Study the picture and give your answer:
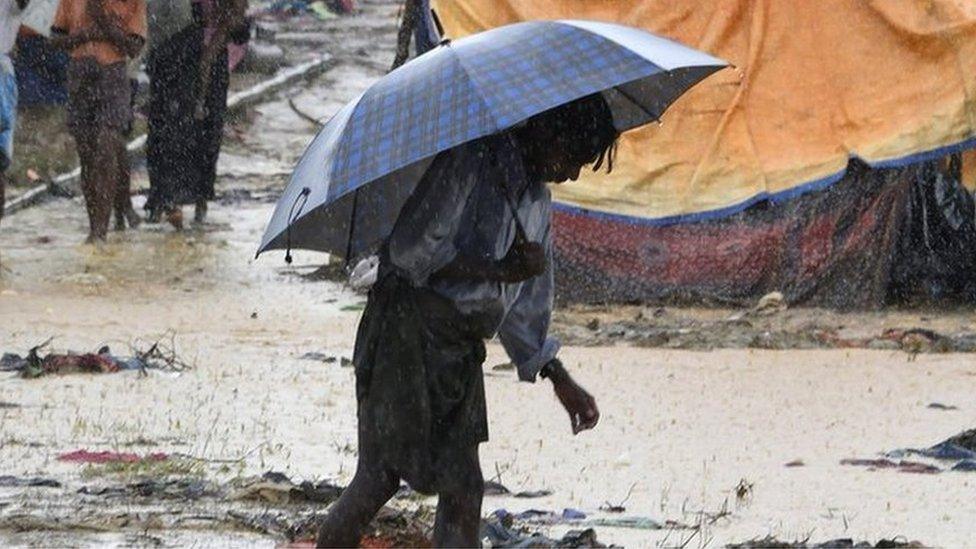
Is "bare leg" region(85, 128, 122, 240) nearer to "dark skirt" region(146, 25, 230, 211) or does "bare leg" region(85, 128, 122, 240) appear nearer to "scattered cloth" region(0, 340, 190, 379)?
"dark skirt" region(146, 25, 230, 211)

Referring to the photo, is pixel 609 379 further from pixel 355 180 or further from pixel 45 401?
pixel 355 180

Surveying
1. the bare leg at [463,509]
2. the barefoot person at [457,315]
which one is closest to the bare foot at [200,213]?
the barefoot person at [457,315]

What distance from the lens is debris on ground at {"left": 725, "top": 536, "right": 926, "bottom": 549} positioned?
6367 millimetres

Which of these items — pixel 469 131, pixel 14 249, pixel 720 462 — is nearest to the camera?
pixel 469 131

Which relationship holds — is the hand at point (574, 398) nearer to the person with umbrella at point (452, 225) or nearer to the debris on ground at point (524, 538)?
the person with umbrella at point (452, 225)

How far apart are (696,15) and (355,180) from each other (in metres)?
7.25

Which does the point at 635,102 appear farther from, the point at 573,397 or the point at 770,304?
the point at 770,304

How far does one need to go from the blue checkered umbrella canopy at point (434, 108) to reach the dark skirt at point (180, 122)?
947 centimetres

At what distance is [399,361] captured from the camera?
17.3 feet

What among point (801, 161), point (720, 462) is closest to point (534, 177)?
point (720, 462)

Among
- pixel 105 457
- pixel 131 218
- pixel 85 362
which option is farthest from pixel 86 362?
pixel 131 218

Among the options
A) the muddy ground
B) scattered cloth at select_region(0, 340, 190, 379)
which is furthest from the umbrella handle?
scattered cloth at select_region(0, 340, 190, 379)

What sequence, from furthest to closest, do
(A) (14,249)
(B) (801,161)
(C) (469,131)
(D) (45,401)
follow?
(A) (14,249)
(B) (801,161)
(D) (45,401)
(C) (469,131)

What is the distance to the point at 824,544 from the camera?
21.1ft
